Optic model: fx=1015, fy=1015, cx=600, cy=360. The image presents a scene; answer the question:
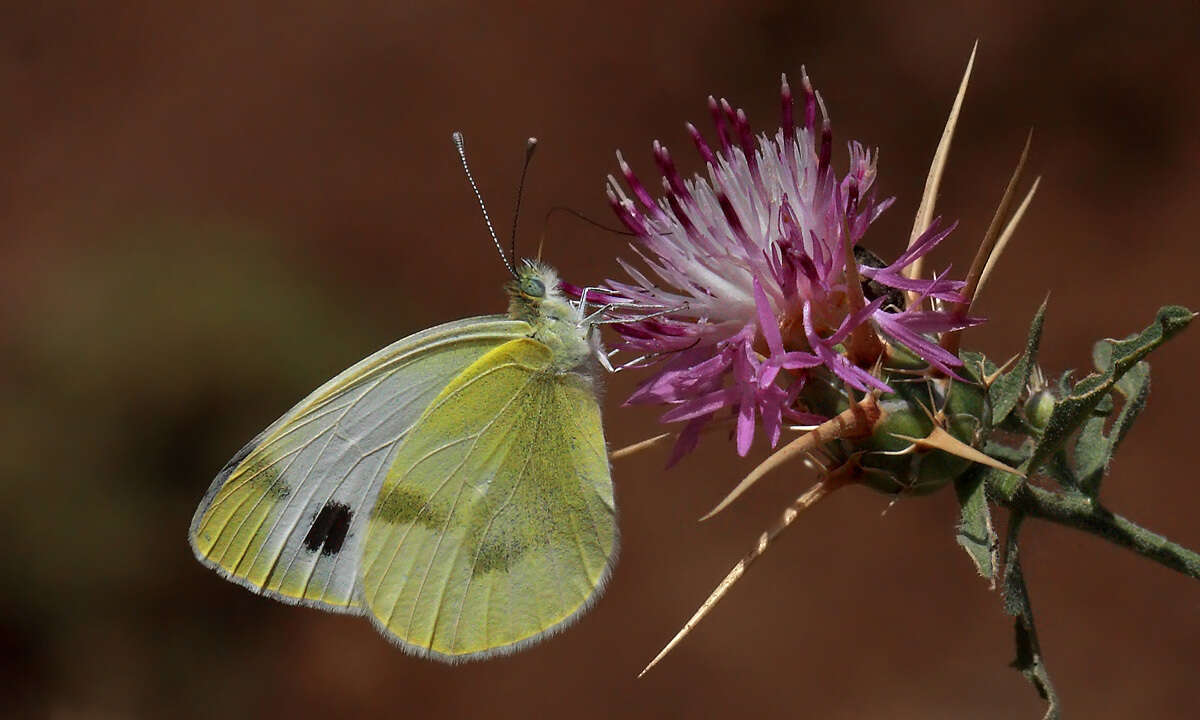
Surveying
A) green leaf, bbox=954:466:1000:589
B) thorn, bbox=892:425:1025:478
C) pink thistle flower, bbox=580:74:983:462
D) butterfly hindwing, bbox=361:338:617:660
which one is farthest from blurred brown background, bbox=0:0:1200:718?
thorn, bbox=892:425:1025:478

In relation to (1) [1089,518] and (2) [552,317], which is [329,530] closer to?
(2) [552,317]

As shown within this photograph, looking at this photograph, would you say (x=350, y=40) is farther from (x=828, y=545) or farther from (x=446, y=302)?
(x=828, y=545)

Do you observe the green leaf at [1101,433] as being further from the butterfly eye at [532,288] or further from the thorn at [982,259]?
the butterfly eye at [532,288]

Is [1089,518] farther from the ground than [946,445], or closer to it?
closer to it

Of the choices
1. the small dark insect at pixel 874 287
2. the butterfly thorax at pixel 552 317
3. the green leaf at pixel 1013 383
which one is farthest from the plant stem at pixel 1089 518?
the butterfly thorax at pixel 552 317

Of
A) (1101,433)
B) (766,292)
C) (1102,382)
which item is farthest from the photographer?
(1101,433)

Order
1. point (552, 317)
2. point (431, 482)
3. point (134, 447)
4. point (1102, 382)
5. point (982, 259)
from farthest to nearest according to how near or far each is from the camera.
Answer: point (134, 447) → point (431, 482) → point (552, 317) → point (982, 259) → point (1102, 382)

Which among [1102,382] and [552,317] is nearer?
[1102,382]

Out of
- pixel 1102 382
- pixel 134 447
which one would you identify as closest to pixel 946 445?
pixel 1102 382
